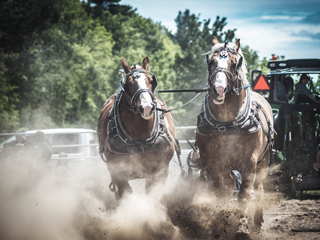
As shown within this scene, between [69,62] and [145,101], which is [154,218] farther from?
→ [69,62]

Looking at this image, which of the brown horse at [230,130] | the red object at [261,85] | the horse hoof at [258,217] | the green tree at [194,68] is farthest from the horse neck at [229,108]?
the green tree at [194,68]

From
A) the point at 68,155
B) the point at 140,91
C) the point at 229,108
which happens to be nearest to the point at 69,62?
the point at 68,155

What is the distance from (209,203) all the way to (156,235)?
810 millimetres

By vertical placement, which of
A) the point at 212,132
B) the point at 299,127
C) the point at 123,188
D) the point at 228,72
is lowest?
the point at 123,188

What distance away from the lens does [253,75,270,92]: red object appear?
7.91 metres

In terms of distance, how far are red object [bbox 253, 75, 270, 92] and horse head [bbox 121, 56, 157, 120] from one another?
3217 mm

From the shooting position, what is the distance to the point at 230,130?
16.3 ft

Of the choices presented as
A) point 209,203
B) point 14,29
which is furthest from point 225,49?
Result: point 14,29

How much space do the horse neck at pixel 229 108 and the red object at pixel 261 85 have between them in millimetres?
3017


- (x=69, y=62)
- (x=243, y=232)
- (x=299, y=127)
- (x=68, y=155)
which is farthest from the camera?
(x=69, y=62)

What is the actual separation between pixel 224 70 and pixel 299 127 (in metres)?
3.10

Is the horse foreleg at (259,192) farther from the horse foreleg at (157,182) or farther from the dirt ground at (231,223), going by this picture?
the horse foreleg at (157,182)

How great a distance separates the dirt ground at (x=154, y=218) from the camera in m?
5.21

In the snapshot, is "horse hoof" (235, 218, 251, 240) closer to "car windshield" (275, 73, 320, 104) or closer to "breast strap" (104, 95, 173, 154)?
"breast strap" (104, 95, 173, 154)
